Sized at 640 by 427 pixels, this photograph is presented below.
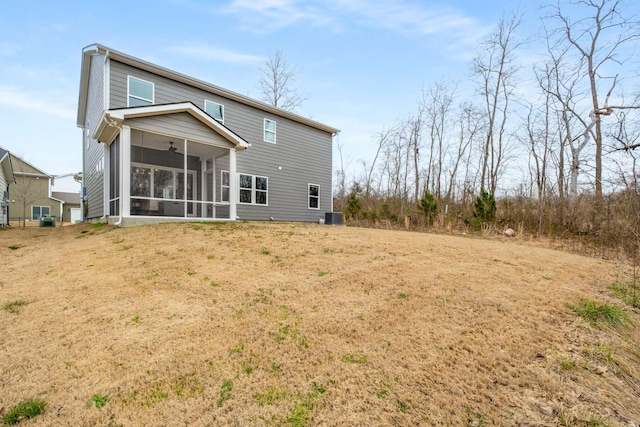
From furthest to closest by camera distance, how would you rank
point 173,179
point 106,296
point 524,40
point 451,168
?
point 451,168
point 524,40
point 173,179
point 106,296

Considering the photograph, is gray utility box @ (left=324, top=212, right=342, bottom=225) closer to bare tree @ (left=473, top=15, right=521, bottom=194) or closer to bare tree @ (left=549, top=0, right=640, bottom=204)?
bare tree @ (left=473, top=15, right=521, bottom=194)

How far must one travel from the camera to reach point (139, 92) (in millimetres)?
9523

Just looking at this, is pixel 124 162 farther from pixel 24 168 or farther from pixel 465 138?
pixel 24 168

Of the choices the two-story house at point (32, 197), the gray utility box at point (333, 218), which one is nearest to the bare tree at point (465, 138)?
the gray utility box at point (333, 218)

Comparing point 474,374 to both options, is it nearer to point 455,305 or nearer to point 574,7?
point 455,305

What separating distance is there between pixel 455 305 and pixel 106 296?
13.2ft

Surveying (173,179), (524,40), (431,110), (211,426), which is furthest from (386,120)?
(211,426)

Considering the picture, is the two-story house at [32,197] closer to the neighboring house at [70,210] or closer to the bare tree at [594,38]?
the neighboring house at [70,210]

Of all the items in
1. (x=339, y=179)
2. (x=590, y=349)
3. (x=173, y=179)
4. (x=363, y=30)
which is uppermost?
(x=363, y=30)

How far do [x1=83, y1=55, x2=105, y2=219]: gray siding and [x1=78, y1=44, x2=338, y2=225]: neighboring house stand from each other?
0.12 feet

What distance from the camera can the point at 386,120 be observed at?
2355 centimetres

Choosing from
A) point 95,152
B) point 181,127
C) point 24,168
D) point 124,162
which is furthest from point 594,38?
point 24,168

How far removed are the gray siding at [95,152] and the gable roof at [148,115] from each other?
1488 mm

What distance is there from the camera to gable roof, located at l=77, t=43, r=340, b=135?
8969 millimetres
